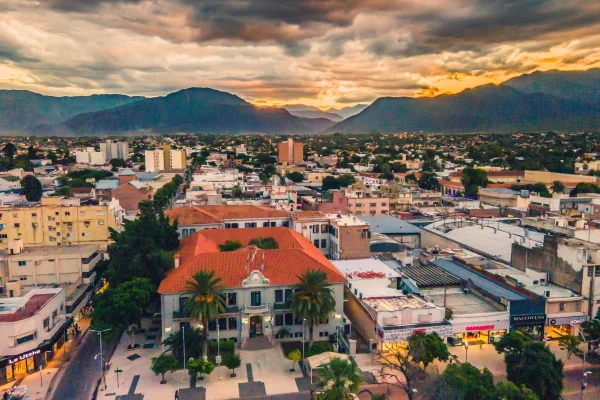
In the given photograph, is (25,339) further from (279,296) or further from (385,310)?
(385,310)

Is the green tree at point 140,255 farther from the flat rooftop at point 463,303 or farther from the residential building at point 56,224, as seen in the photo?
the flat rooftop at point 463,303

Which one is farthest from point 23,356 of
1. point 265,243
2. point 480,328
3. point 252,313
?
point 480,328

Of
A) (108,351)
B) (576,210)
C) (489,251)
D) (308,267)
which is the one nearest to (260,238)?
(308,267)

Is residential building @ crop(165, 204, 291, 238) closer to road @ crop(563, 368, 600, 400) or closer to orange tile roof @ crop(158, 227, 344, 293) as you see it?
orange tile roof @ crop(158, 227, 344, 293)

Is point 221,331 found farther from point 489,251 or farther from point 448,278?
point 489,251

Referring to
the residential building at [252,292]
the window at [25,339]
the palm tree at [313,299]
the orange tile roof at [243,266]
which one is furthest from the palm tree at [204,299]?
the window at [25,339]
